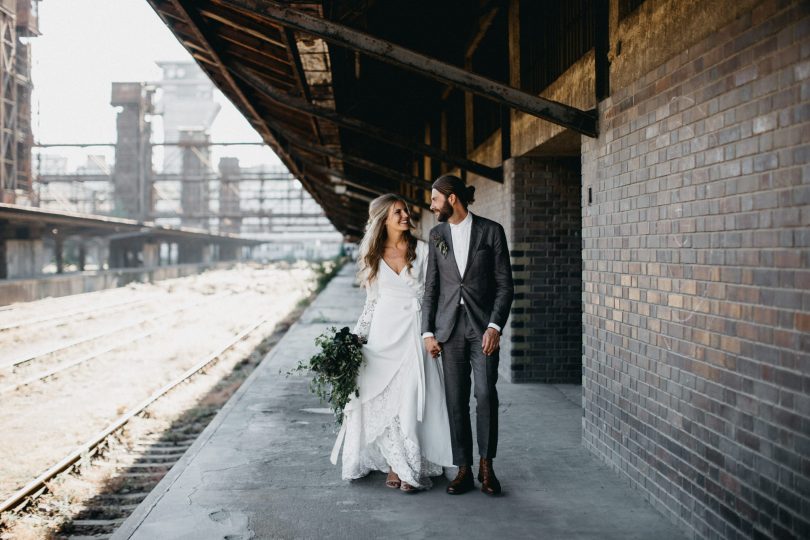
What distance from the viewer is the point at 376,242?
4727mm

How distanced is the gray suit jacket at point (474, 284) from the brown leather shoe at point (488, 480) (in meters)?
0.82

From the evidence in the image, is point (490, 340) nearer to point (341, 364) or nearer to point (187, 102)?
point (341, 364)

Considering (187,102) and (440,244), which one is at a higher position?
(187,102)

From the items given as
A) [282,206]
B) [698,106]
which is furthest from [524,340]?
[282,206]

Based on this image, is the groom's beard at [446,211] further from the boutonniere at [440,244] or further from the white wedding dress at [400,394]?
the white wedding dress at [400,394]

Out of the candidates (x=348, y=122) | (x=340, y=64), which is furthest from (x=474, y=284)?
(x=348, y=122)

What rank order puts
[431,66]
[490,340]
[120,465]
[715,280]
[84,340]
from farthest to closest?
[84,340]
[120,465]
[431,66]
[490,340]
[715,280]

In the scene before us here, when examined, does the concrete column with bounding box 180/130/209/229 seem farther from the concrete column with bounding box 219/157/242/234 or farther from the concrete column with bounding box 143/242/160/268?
the concrete column with bounding box 143/242/160/268

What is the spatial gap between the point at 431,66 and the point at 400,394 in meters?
2.45

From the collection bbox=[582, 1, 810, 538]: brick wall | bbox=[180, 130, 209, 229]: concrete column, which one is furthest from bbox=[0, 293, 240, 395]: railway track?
bbox=[180, 130, 209, 229]: concrete column

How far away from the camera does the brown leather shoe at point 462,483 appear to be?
4.57m

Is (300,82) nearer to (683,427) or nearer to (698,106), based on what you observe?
(698,106)

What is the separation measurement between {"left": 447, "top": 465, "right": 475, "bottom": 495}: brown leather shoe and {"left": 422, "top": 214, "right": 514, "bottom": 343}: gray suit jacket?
2.76 feet

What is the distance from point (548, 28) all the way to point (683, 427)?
15.6 feet
